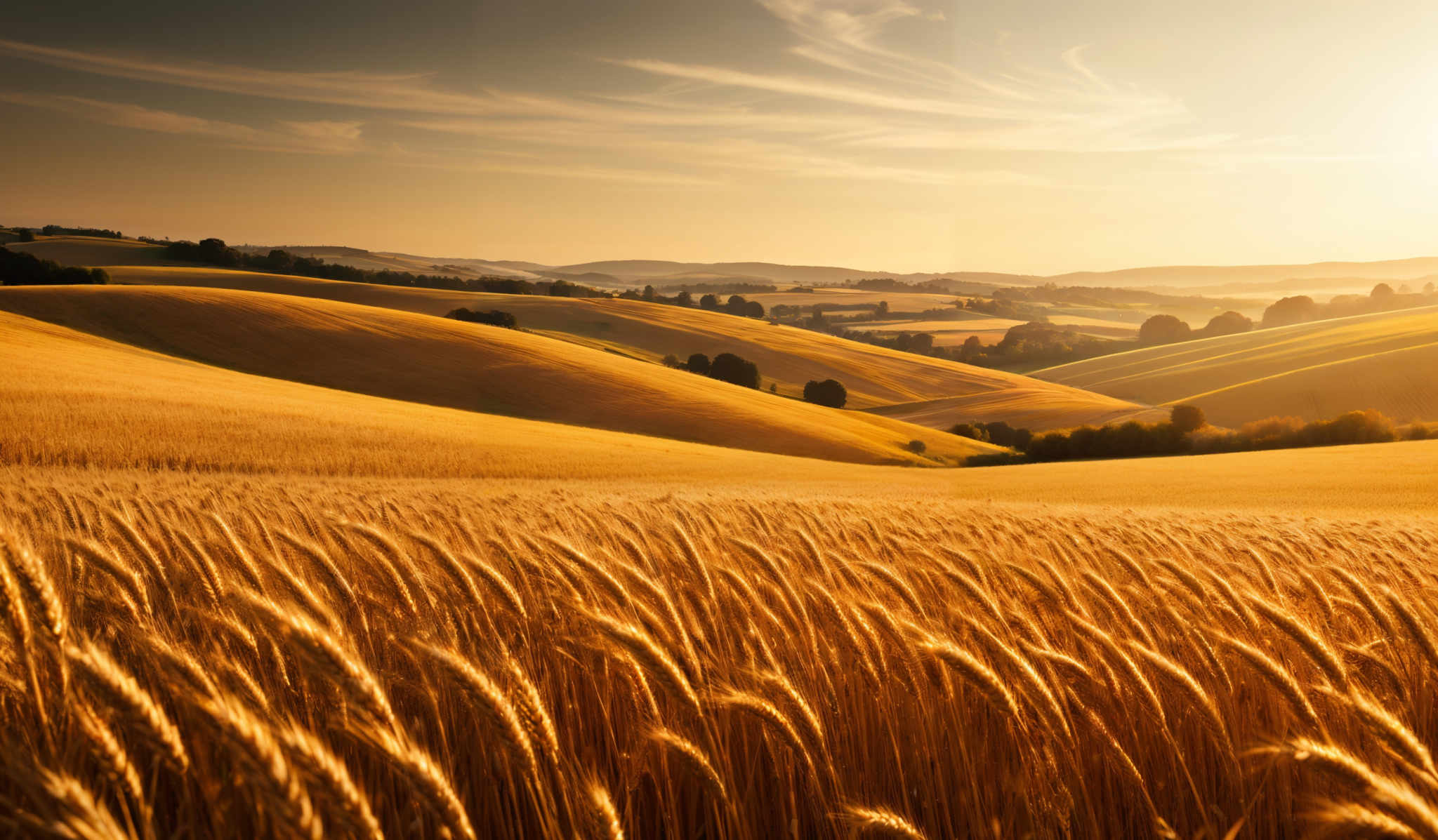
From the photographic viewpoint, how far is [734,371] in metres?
75.6

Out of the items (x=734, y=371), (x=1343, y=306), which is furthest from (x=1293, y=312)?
(x=734, y=371)

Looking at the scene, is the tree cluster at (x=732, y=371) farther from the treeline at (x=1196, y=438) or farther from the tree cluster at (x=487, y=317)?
the treeline at (x=1196, y=438)

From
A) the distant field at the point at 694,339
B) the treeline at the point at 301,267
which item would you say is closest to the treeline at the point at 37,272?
the distant field at the point at 694,339

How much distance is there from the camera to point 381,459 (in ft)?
81.9

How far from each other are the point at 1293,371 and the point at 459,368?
242ft

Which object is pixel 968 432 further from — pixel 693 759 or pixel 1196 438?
pixel 693 759

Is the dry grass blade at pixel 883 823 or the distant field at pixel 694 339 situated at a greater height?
the dry grass blade at pixel 883 823

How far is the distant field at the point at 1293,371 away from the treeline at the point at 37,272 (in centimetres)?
9879

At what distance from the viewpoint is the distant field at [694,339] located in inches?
3280

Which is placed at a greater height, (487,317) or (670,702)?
(670,702)

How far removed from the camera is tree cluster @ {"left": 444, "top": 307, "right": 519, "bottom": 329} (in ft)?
264

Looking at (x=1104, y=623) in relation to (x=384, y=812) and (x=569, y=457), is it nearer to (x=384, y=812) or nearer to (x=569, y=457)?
(x=384, y=812)

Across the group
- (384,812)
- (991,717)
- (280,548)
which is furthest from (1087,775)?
(280,548)

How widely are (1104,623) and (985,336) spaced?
488ft
